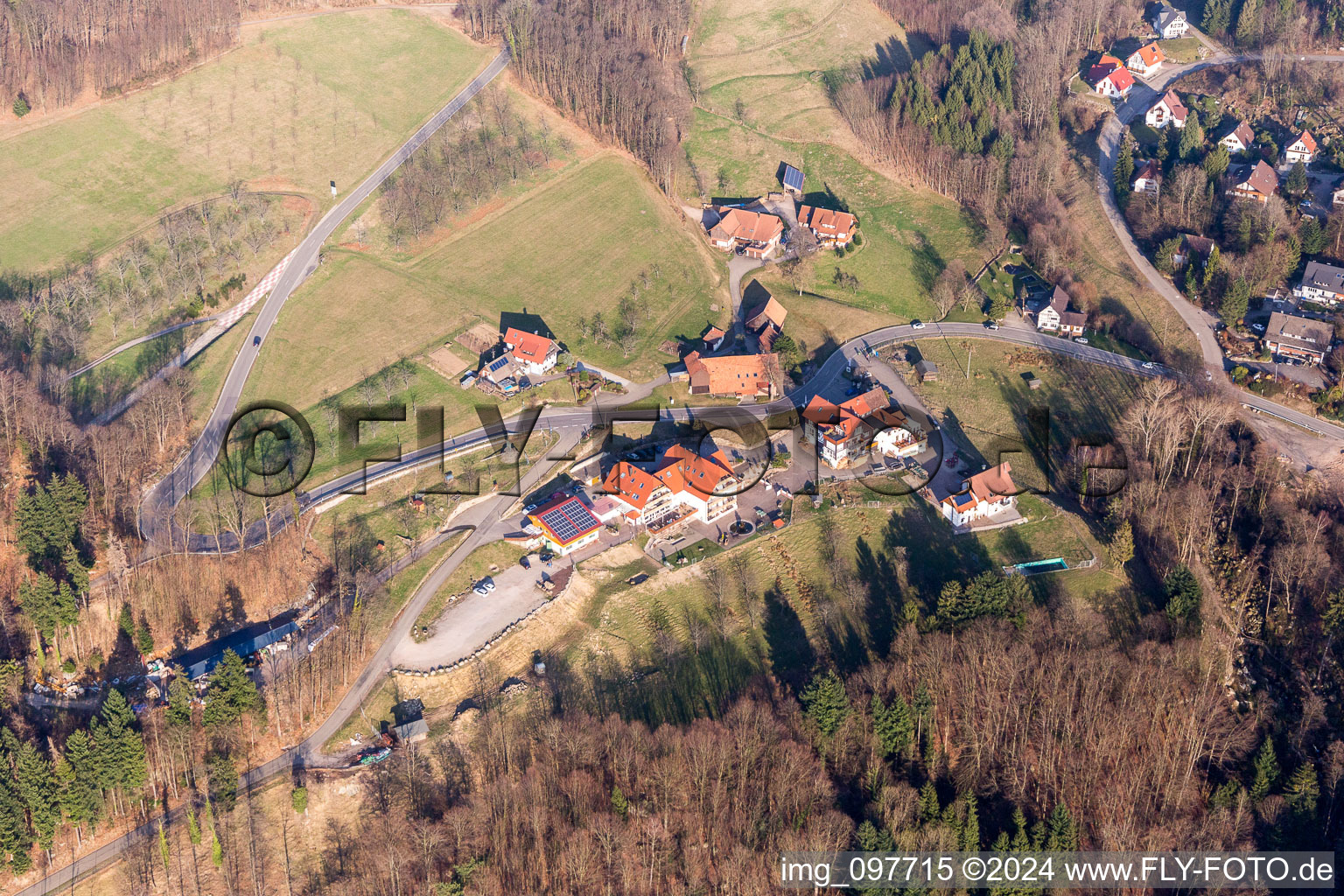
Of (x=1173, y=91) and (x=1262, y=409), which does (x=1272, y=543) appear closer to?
(x=1262, y=409)

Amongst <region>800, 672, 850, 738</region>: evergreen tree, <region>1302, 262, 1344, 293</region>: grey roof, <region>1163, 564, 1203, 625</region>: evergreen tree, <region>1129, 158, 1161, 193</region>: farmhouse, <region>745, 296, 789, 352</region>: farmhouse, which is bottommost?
<region>800, 672, 850, 738</region>: evergreen tree

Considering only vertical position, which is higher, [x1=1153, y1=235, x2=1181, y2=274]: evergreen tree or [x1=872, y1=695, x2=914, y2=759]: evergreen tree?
[x1=1153, y1=235, x2=1181, y2=274]: evergreen tree

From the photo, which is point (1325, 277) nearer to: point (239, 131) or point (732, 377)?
point (732, 377)

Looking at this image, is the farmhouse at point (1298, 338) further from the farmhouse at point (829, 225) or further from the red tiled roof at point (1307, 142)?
the farmhouse at point (829, 225)

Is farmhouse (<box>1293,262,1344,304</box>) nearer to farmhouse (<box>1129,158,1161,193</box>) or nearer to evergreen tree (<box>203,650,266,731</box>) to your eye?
farmhouse (<box>1129,158,1161,193</box>)

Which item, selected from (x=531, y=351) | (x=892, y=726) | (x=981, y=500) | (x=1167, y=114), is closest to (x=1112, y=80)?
(x=1167, y=114)

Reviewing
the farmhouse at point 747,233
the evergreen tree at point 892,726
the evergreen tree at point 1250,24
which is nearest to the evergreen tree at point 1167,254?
the farmhouse at point 747,233

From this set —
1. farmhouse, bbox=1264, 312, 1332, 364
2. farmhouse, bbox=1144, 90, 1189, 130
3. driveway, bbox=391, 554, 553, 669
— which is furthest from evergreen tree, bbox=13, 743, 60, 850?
farmhouse, bbox=1144, 90, 1189, 130
